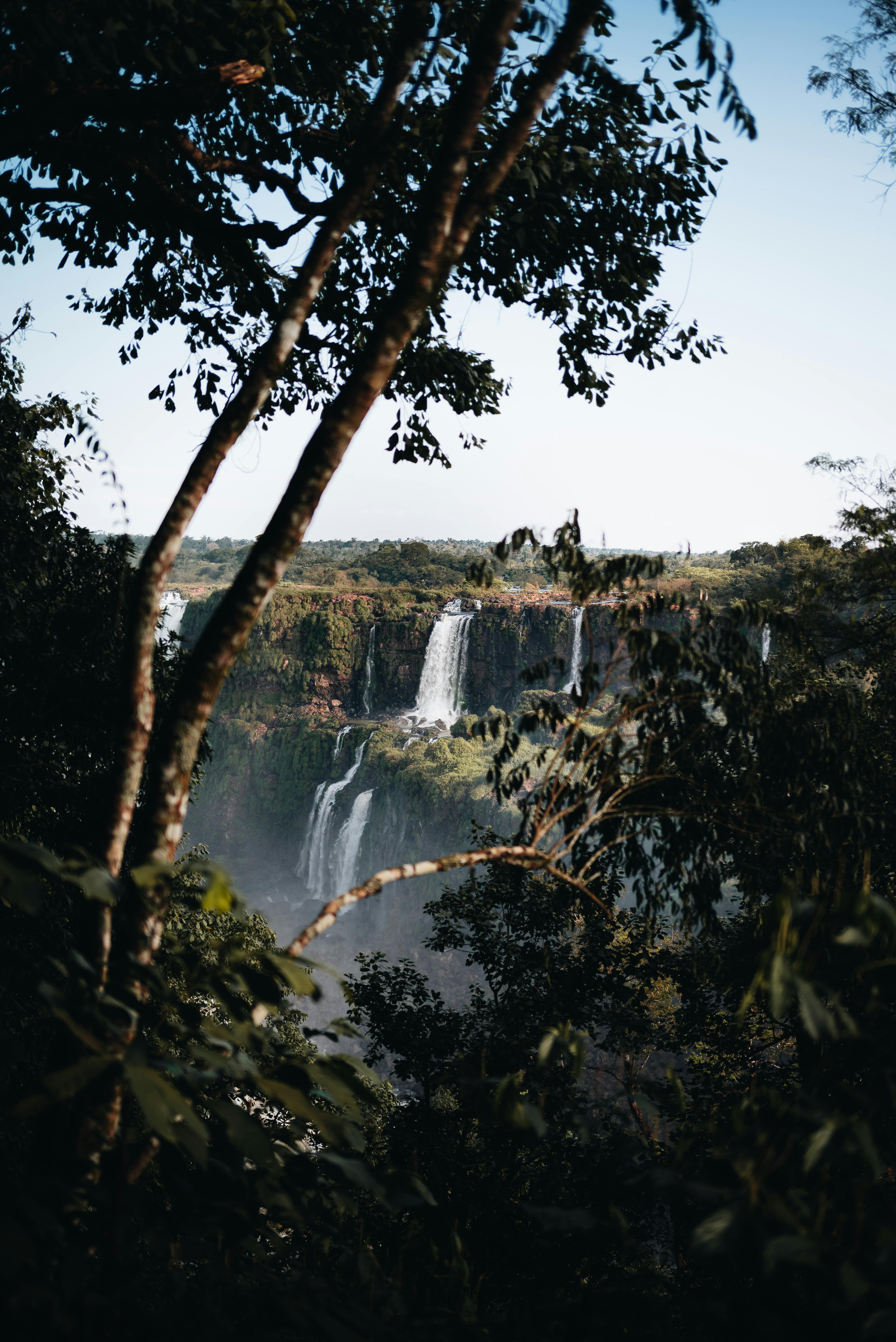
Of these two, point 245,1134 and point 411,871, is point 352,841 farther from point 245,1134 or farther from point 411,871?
point 245,1134

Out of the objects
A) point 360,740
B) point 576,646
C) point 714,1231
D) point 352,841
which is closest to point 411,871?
point 714,1231

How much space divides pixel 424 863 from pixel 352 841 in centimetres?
3109

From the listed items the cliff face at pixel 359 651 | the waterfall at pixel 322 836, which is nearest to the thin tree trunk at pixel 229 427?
the waterfall at pixel 322 836

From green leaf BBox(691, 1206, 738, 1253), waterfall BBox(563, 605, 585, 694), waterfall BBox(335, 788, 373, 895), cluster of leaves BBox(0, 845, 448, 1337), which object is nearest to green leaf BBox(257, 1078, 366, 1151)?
cluster of leaves BBox(0, 845, 448, 1337)

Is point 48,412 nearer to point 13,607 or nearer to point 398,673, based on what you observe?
point 13,607

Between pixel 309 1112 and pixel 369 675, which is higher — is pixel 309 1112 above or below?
above

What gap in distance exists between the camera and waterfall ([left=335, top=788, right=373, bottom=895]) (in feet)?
104

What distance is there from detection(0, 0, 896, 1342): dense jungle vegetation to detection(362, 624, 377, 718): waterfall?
30.6 m

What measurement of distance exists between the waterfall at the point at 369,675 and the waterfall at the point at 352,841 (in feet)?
22.4

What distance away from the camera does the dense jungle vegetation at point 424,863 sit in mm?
1070

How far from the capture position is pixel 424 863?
1956mm

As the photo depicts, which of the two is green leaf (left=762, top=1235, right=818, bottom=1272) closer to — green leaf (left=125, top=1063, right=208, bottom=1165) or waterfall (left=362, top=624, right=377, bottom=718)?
green leaf (left=125, top=1063, right=208, bottom=1165)

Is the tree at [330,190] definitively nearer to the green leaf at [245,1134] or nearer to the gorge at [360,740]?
the green leaf at [245,1134]

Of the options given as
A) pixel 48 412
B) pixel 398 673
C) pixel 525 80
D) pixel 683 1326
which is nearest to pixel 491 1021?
pixel 683 1326
